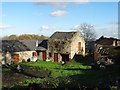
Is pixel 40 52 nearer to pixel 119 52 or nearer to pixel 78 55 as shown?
pixel 78 55

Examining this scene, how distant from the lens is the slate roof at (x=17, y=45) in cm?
2986

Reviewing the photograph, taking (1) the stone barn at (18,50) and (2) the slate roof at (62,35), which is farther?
(2) the slate roof at (62,35)

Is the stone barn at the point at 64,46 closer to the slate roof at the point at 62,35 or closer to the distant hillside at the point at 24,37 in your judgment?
the slate roof at the point at 62,35

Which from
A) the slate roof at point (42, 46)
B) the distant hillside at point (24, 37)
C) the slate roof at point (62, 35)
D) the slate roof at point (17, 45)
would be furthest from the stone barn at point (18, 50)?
the distant hillside at point (24, 37)

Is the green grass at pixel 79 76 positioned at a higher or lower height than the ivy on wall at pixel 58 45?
lower

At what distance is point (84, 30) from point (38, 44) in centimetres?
1924

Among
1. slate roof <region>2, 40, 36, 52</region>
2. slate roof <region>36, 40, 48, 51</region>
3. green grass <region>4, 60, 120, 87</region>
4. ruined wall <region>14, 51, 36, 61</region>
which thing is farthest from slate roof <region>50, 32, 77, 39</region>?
green grass <region>4, 60, 120, 87</region>

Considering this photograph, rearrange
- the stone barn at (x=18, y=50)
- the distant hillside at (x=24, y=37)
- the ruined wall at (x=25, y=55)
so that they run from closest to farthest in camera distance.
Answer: the stone barn at (x=18, y=50) → the ruined wall at (x=25, y=55) → the distant hillside at (x=24, y=37)

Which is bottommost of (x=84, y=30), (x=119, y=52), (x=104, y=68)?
(x=104, y=68)

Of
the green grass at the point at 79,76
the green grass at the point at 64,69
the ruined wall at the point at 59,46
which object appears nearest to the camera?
the green grass at the point at 79,76

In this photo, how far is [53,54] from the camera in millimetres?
31766

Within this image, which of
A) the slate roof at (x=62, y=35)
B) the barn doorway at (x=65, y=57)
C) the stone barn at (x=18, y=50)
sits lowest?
the barn doorway at (x=65, y=57)

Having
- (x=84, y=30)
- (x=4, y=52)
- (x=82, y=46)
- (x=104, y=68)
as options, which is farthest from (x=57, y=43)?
(x=84, y=30)

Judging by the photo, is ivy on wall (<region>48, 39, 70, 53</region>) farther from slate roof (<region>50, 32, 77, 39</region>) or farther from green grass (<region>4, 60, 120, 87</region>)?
green grass (<region>4, 60, 120, 87</region>)
